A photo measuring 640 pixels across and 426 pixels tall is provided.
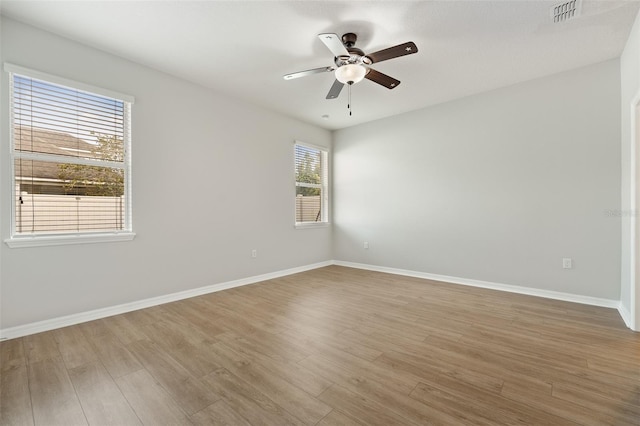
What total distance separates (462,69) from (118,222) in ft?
14.2

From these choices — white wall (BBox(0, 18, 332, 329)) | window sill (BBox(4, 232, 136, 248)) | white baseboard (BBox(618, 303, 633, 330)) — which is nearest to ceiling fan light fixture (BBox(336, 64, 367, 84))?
white wall (BBox(0, 18, 332, 329))

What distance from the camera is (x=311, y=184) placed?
18.0 feet

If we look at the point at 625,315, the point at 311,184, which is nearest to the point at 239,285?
the point at 311,184

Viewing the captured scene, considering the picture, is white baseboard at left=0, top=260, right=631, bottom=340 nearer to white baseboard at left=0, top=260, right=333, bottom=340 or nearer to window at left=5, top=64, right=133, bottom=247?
white baseboard at left=0, top=260, right=333, bottom=340

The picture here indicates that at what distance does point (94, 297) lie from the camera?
288 cm

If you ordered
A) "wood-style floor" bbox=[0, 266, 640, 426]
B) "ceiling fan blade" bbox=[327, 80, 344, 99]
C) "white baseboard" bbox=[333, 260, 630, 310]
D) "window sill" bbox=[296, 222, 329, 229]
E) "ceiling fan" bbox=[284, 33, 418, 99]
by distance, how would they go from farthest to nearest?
"window sill" bbox=[296, 222, 329, 229]
"white baseboard" bbox=[333, 260, 630, 310]
"ceiling fan blade" bbox=[327, 80, 344, 99]
"ceiling fan" bbox=[284, 33, 418, 99]
"wood-style floor" bbox=[0, 266, 640, 426]

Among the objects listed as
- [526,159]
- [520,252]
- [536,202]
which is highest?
[526,159]

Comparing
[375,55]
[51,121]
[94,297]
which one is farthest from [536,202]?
[51,121]

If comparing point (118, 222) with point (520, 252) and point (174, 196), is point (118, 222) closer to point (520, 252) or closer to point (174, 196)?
point (174, 196)

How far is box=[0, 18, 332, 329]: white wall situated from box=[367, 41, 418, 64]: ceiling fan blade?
2416mm

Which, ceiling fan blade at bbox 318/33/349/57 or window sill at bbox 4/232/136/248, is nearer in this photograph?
ceiling fan blade at bbox 318/33/349/57

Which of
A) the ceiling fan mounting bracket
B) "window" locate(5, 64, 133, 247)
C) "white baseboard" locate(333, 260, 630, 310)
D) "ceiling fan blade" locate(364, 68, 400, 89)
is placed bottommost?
"white baseboard" locate(333, 260, 630, 310)

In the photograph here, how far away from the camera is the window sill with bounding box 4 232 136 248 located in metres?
2.47

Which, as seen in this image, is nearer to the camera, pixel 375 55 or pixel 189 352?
pixel 189 352
